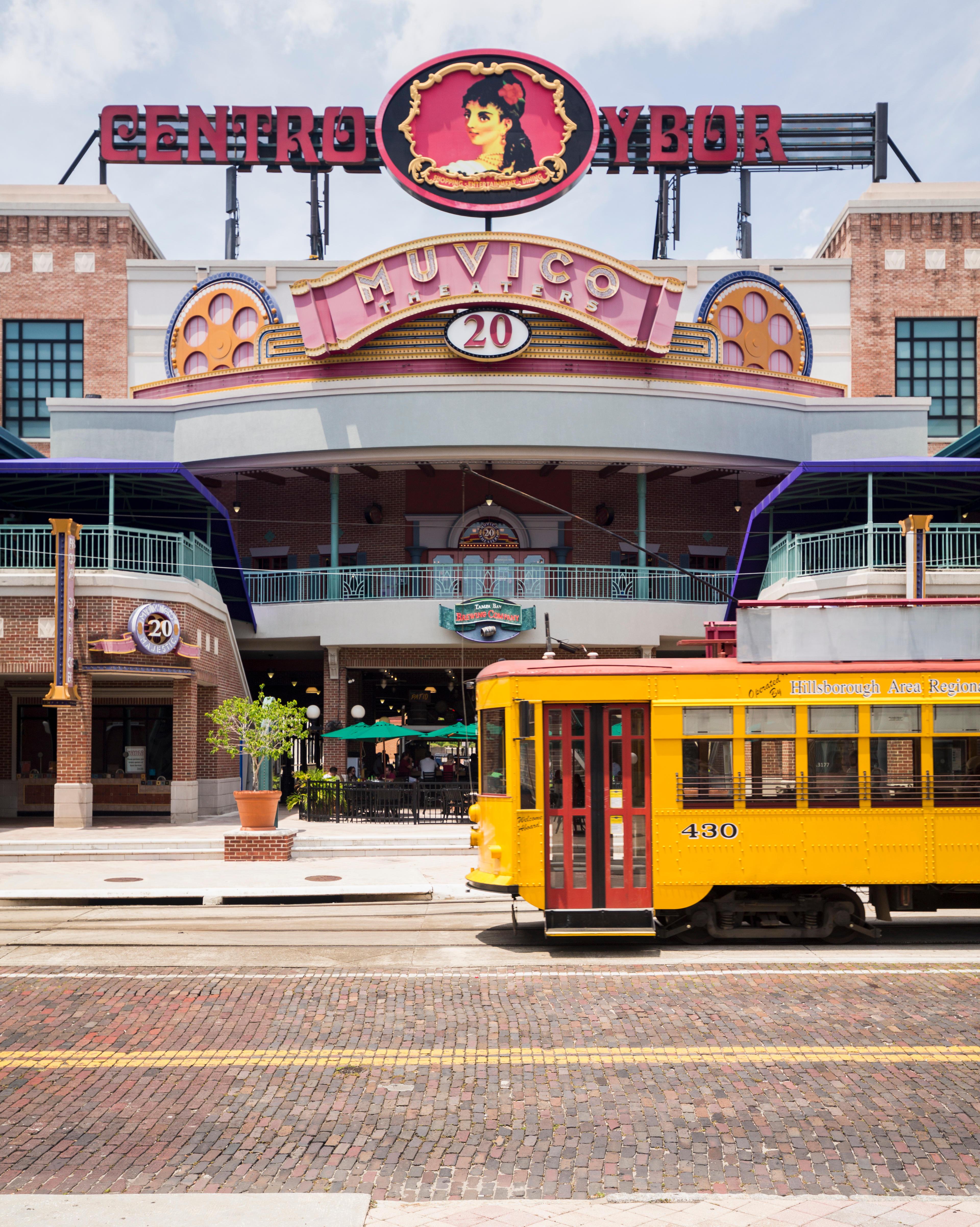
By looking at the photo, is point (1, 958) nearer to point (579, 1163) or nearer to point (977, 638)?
point (579, 1163)

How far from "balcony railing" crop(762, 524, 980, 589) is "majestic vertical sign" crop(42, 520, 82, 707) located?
16.4 m

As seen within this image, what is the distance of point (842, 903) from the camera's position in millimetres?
13328

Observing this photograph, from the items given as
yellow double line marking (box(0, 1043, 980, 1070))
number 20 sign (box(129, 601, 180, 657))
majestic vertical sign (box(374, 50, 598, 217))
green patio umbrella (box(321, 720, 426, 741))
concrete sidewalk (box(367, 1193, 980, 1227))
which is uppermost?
majestic vertical sign (box(374, 50, 598, 217))

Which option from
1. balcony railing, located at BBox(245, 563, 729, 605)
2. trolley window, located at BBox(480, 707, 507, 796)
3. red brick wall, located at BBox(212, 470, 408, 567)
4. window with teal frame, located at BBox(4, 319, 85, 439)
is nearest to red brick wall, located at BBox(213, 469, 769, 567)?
red brick wall, located at BBox(212, 470, 408, 567)

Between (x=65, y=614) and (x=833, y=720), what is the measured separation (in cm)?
1807

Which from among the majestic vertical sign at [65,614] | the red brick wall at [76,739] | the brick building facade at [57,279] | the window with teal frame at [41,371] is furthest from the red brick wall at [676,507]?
the window with teal frame at [41,371]

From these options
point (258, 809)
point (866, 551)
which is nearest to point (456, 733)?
point (258, 809)

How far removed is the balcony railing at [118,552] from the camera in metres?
26.6

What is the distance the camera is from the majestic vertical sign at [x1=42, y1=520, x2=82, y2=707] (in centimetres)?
2505

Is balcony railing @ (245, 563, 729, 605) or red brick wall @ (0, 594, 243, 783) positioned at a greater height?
balcony railing @ (245, 563, 729, 605)

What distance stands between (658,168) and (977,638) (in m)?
35.6

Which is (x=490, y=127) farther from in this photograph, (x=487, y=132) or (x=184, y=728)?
(x=184, y=728)

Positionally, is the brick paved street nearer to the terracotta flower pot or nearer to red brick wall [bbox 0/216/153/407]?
the terracotta flower pot

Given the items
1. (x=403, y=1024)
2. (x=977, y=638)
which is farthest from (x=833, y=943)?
(x=403, y=1024)
